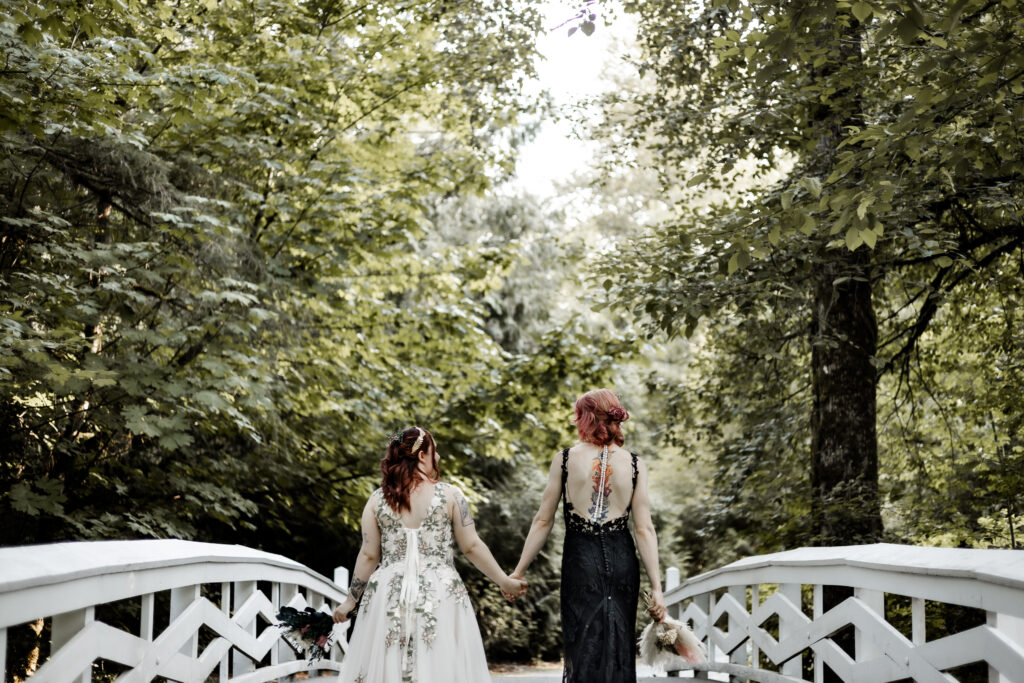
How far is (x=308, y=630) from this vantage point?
5348 mm

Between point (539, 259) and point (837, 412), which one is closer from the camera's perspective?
point (837, 412)

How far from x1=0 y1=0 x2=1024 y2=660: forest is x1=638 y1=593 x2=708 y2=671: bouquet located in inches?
83.4

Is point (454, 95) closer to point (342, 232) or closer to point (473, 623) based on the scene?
point (342, 232)

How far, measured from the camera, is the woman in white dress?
512 cm

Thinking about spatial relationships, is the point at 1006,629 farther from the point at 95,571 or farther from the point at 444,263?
the point at 444,263

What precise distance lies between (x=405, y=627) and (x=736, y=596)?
2587mm

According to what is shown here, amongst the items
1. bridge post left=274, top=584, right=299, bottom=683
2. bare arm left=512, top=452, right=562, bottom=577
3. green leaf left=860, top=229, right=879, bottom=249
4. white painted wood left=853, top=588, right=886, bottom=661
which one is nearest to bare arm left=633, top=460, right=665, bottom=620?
bare arm left=512, top=452, right=562, bottom=577

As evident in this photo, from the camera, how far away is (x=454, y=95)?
1201 cm

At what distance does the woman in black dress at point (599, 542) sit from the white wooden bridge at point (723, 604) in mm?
801

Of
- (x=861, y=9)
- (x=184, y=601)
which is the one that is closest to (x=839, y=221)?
(x=861, y=9)

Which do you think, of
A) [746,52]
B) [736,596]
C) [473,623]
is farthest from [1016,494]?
[473,623]

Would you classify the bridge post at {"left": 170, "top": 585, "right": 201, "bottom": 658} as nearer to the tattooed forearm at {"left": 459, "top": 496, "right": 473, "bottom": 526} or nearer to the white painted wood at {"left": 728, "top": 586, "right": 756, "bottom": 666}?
the tattooed forearm at {"left": 459, "top": 496, "right": 473, "bottom": 526}

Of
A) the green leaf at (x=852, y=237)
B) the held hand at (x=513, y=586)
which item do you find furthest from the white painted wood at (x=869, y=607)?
the green leaf at (x=852, y=237)

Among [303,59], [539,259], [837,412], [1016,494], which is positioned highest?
[539,259]
